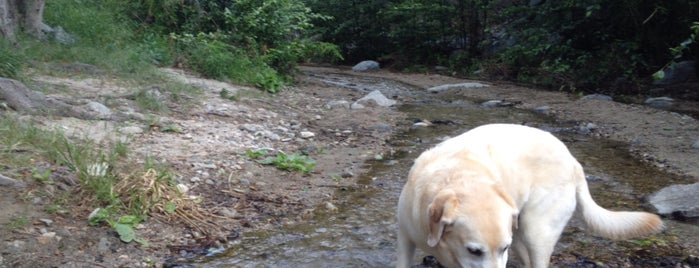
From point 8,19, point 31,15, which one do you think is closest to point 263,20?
point 31,15

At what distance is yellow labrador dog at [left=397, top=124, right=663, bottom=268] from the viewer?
2.87 m

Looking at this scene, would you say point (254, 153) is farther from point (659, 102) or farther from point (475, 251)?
point (659, 102)

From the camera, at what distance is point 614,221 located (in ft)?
12.6

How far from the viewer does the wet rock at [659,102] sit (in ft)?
39.1

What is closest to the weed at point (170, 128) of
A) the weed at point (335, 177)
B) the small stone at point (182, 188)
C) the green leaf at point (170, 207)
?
the small stone at point (182, 188)

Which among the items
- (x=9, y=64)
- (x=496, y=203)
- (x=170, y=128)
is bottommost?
(x=170, y=128)

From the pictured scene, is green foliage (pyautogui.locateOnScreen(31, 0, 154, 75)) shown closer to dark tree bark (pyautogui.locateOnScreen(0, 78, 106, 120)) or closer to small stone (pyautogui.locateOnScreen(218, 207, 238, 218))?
dark tree bark (pyautogui.locateOnScreen(0, 78, 106, 120))

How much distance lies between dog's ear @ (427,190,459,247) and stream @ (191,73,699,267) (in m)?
1.53

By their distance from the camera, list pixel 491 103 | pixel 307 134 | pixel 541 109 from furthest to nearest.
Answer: pixel 491 103 < pixel 541 109 < pixel 307 134

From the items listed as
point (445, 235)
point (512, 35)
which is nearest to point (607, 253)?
point (445, 235)

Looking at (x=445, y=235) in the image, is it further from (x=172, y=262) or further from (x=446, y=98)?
(x=446, y=98)

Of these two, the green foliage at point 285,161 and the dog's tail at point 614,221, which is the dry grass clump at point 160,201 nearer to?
the green foliage at point 285,161

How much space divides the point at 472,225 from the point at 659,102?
1093cm

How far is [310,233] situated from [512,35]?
14062 millimetres
